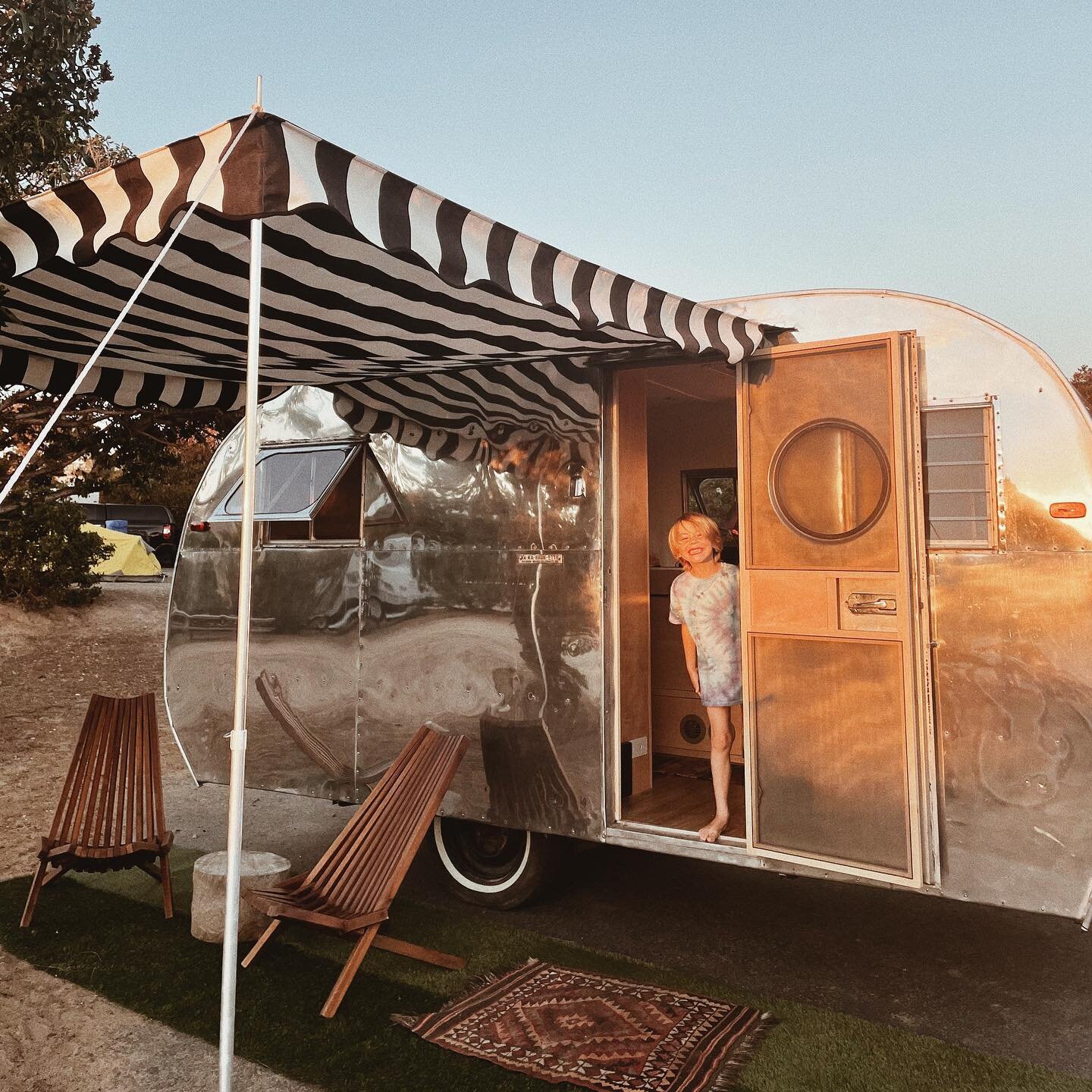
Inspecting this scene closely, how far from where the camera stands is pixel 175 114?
5.41 m

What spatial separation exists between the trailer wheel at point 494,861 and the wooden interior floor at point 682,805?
474mm

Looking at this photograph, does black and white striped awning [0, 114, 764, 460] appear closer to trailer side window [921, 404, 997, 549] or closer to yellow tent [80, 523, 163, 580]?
trailer side window [921, 404, 997, 549]

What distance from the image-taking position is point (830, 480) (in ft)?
12.3

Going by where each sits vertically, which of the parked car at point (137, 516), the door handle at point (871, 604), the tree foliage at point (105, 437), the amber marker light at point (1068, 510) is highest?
the parked car at point (137, 516)

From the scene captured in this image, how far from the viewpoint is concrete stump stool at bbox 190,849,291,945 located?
4230 millimetres

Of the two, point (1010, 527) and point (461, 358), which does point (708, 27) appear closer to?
point (461, 358)

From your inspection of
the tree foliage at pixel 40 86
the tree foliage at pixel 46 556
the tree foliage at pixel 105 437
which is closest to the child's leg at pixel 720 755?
the tree foliage at pixel 40 86

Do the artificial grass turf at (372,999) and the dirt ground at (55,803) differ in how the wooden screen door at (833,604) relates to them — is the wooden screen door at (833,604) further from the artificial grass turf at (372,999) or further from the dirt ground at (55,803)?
the dirt ground at (55,803)

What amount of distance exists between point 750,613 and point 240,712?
223cm

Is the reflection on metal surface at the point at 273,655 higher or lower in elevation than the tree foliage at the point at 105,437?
lower

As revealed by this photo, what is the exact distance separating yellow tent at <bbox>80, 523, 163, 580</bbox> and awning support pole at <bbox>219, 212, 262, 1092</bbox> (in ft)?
62.5

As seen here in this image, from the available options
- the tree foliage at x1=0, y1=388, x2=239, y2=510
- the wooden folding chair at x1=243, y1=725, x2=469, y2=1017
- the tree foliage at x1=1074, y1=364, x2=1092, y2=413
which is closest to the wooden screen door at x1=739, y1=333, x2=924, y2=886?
the wooden folding chair at x1=243, y1=725, x2=469, y2=1017

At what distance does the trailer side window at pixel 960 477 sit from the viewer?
349cm

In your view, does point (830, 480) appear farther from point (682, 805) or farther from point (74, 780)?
point (74, 780)
